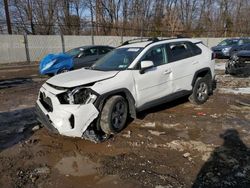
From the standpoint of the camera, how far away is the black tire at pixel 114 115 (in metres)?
5.05

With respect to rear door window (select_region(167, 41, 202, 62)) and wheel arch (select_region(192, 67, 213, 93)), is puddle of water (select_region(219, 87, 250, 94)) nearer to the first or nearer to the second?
wheel arch (select_region(192, 67, 213, 93))

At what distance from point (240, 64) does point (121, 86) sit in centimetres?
856

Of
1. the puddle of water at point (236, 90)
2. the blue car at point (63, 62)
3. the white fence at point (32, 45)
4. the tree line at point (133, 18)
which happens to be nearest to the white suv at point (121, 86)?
the puddle of water at point (236, 90)

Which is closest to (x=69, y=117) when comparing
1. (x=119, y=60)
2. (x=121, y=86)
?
(x=121, y=86)

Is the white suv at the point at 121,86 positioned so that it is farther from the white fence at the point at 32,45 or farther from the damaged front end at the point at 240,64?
the white fence at the point at 32,45

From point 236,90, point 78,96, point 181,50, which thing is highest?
point 181,50

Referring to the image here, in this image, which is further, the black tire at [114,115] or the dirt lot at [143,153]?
the black tire at [114,115]

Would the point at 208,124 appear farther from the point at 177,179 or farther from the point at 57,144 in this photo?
the point at 57,144

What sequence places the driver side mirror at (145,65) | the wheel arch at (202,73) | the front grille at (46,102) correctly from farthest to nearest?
the wheel arch at (202,73)
the driver side mirror at (145,65)
the front grille at (46,102)

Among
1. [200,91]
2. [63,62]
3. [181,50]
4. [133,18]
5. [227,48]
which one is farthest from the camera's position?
[133,18]

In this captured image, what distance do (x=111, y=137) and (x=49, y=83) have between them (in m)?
1.56

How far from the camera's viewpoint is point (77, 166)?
4.18 metres

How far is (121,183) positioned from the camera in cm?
367

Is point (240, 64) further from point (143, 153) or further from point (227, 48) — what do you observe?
point (143, 153)
